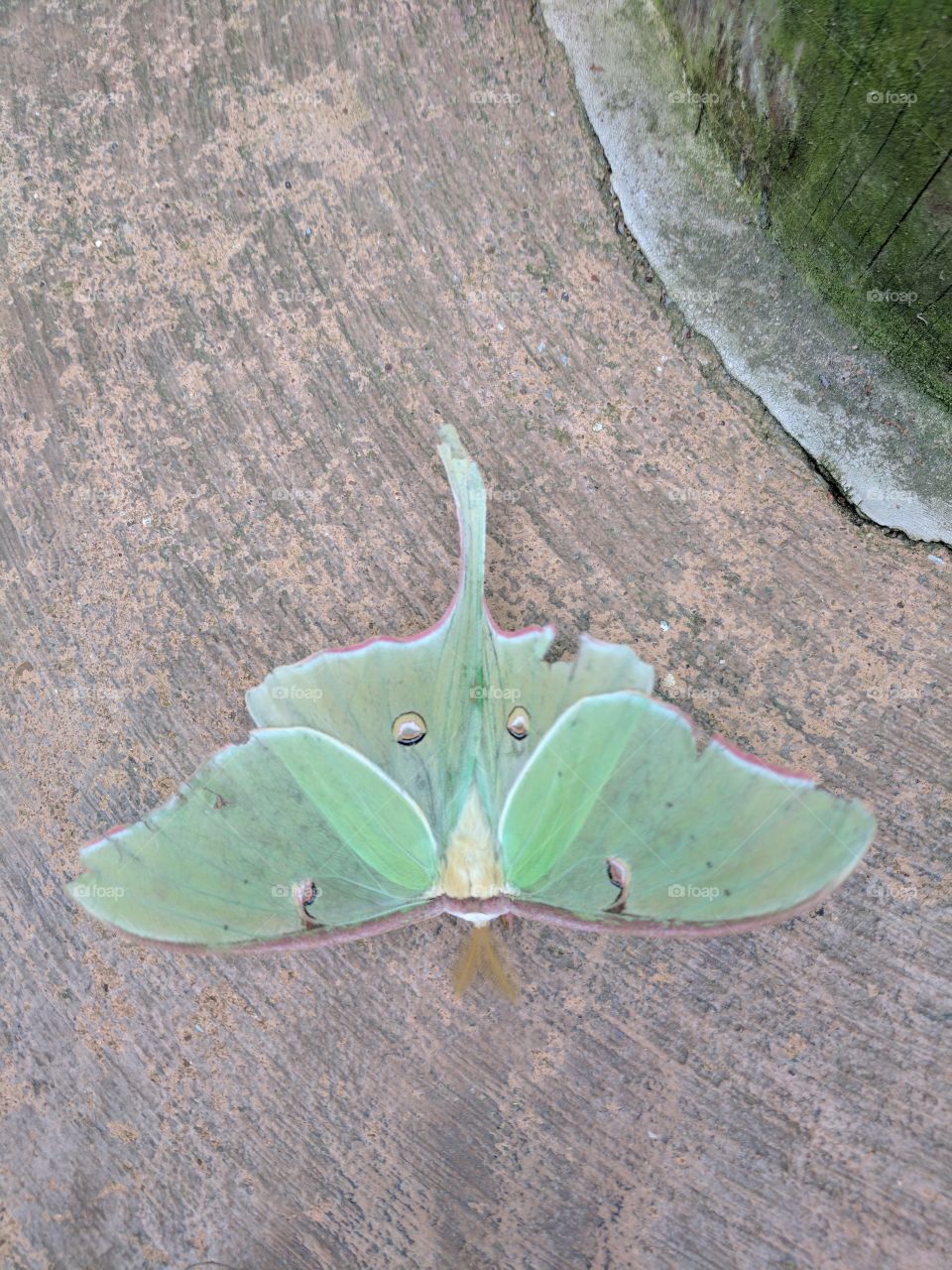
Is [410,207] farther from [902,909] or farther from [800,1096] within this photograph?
[800,1096]

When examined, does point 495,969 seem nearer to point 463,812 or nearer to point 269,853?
point 463,812

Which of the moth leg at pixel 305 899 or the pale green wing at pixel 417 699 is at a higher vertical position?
the pale green wing at pixel 417 699

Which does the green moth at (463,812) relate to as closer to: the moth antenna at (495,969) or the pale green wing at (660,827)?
the pale green wing at (660,827)

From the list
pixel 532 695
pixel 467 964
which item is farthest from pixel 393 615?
pixel 467 964
